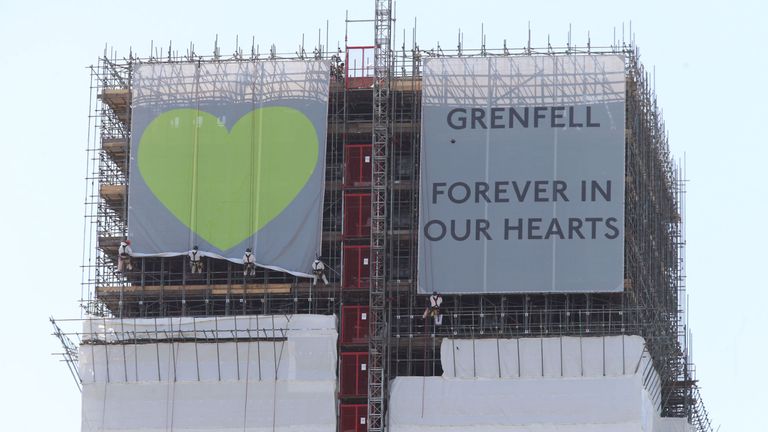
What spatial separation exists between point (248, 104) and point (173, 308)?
11.9 m

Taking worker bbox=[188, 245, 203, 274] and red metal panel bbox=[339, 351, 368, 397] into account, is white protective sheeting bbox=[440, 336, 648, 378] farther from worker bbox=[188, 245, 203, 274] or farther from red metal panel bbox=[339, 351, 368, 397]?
worker bbox=[188, 245, 203, 274]

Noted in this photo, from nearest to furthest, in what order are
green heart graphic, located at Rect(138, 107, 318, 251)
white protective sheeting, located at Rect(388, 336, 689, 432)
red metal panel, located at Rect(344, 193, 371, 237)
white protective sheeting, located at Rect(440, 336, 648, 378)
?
white protective sheeting, located at Rect(388, 336, 689, 432) < white protective sheeting, located at Rect(440, 336, 648, 378) < green heart graphic, located at Rect(138, 107, 318, 251) < red metal panel, located at Rect(344, 193, 371, 237)

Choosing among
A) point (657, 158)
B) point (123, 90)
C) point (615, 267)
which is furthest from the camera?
point (657, 158)

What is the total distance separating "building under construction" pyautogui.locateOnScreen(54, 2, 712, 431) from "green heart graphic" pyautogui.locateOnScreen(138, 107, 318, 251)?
211 centimetres

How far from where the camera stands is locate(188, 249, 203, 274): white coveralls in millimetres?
111750

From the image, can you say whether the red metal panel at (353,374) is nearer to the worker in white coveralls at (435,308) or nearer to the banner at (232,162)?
the worker in white coveralls at (435,308)

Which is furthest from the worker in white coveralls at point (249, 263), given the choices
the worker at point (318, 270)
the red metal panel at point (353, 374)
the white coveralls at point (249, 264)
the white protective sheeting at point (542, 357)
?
the white protective sheeting at point (542, 357)

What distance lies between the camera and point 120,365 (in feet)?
366

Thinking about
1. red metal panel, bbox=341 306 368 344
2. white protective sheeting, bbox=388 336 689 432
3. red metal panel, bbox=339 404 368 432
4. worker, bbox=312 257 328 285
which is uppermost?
worker, bbox=312 257 328 285

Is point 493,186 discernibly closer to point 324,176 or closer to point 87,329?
point 324,176

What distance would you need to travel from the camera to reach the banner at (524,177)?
10881 centimetres

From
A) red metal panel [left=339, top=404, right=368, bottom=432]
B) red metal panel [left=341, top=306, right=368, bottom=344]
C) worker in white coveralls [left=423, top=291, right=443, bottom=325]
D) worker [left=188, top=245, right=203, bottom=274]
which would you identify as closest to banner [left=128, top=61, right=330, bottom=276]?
worker [left=188, top=245, right=203, bottom=274]

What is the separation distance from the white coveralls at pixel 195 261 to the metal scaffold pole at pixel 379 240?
939 cm

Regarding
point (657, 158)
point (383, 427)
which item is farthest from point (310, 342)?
point (657, 158)
